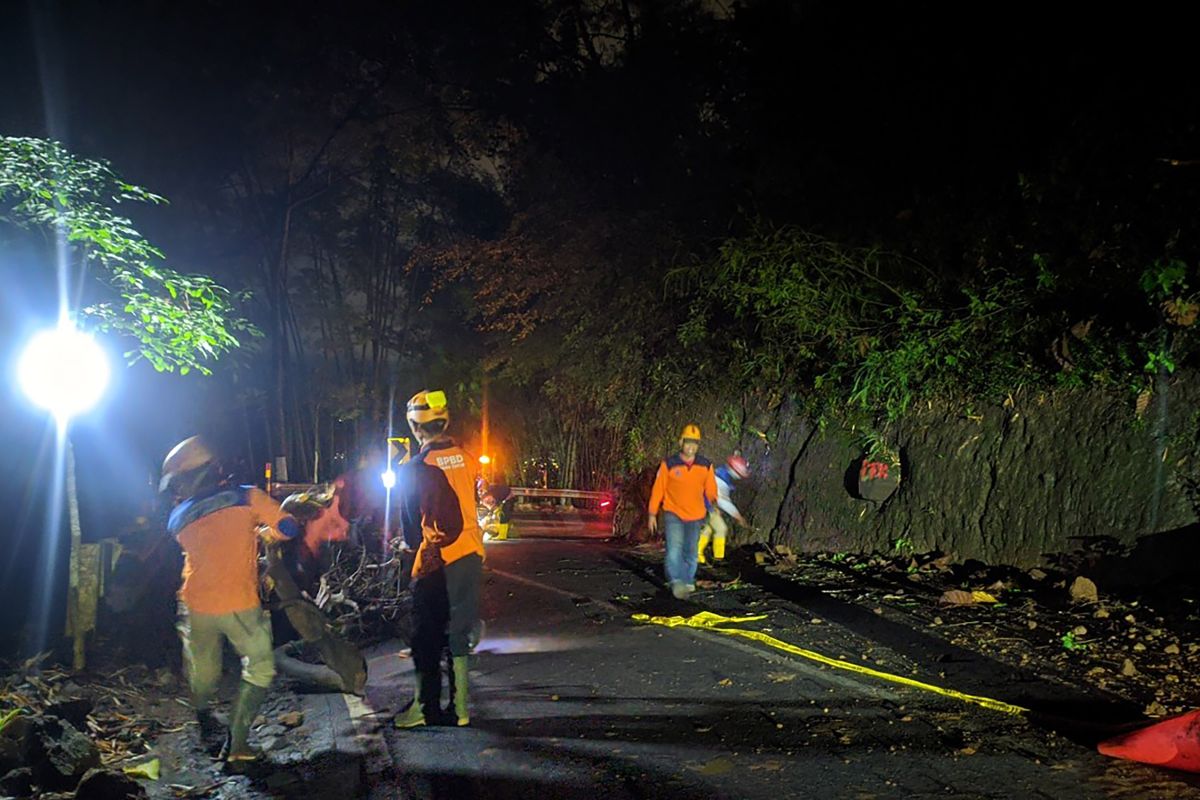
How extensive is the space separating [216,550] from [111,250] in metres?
2.60

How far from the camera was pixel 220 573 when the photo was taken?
475cm

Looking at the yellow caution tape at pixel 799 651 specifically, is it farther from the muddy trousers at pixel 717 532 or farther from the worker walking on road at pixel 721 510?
the muddy trousers at pixel 717 532

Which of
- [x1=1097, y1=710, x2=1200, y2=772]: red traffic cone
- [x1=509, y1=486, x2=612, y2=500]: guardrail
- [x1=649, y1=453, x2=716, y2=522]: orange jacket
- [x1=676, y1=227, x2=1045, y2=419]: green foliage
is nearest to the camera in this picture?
[x1=1097, y1=710, x2=1200, y2=772]: red traffic cone

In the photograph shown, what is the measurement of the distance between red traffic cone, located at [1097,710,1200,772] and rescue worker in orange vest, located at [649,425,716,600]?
4840 mm

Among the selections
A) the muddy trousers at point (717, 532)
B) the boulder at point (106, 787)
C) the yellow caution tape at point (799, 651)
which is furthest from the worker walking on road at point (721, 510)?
the boulder at point (106, 787)

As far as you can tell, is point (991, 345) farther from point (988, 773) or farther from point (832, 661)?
point (988, 773)

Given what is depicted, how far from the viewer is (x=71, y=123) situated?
13523 millimetres

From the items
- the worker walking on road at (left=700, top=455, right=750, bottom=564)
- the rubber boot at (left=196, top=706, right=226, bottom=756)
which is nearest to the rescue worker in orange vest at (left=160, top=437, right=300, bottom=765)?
the rubber boot at (left=196, top=706, right=226, bottom=756)

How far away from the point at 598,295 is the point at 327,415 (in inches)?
980

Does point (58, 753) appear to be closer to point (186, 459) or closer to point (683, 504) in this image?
point (186, 459)

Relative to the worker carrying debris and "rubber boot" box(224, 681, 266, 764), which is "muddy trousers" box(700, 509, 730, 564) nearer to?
the worker carrying debris

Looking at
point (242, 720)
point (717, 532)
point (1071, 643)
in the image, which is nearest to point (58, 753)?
point (242, 720)

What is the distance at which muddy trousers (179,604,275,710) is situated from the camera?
15.7 ft

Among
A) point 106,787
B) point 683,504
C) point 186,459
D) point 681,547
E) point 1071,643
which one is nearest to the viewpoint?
point 106,787
